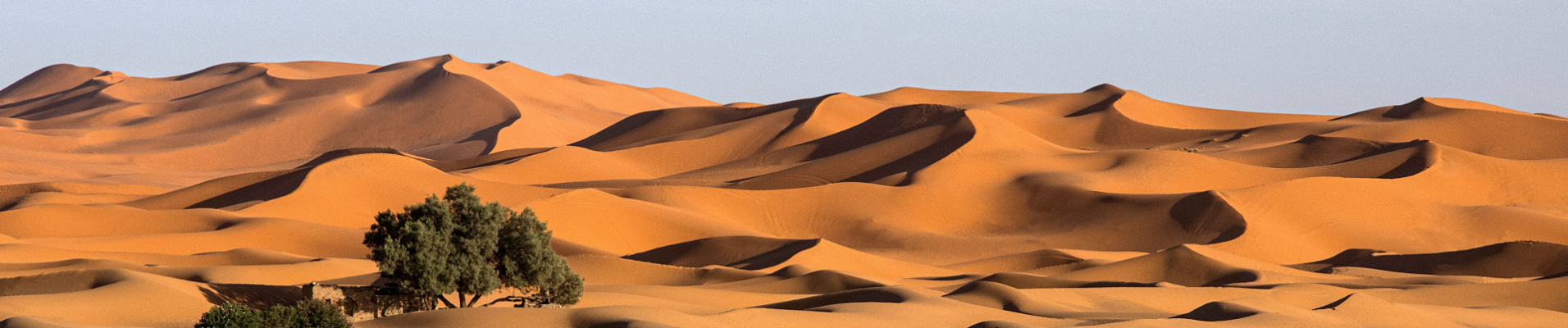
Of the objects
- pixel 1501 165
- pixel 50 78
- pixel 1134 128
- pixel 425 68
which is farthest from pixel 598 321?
pixel 50 78

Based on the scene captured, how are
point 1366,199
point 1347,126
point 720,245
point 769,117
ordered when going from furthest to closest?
point 769,117 → point 1347,126 → point 1366,199 → point 720,245

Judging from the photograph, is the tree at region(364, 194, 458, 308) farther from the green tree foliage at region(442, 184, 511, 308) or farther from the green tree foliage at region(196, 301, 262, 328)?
the green tree foliage at region(196, 301, 262, 328)

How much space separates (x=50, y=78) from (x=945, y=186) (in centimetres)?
13678

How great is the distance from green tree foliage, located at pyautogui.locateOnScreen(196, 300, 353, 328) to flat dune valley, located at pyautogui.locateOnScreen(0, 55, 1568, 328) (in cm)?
205

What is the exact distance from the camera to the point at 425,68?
15325cm

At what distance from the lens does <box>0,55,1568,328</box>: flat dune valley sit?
2847cm

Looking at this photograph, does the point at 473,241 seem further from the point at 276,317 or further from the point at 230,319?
the point at 230,319

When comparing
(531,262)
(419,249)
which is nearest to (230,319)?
(419,249)

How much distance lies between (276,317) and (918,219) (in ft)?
127

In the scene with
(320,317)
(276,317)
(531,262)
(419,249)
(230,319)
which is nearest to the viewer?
(230,319)

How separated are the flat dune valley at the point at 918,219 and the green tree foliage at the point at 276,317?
80.7 inches

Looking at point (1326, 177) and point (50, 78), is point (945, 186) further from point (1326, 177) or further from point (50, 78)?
point (50, 78)

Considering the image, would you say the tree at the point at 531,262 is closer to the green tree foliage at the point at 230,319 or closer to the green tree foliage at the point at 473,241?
the green tree foliage at the point at 473,241

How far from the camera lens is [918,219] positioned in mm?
58094
